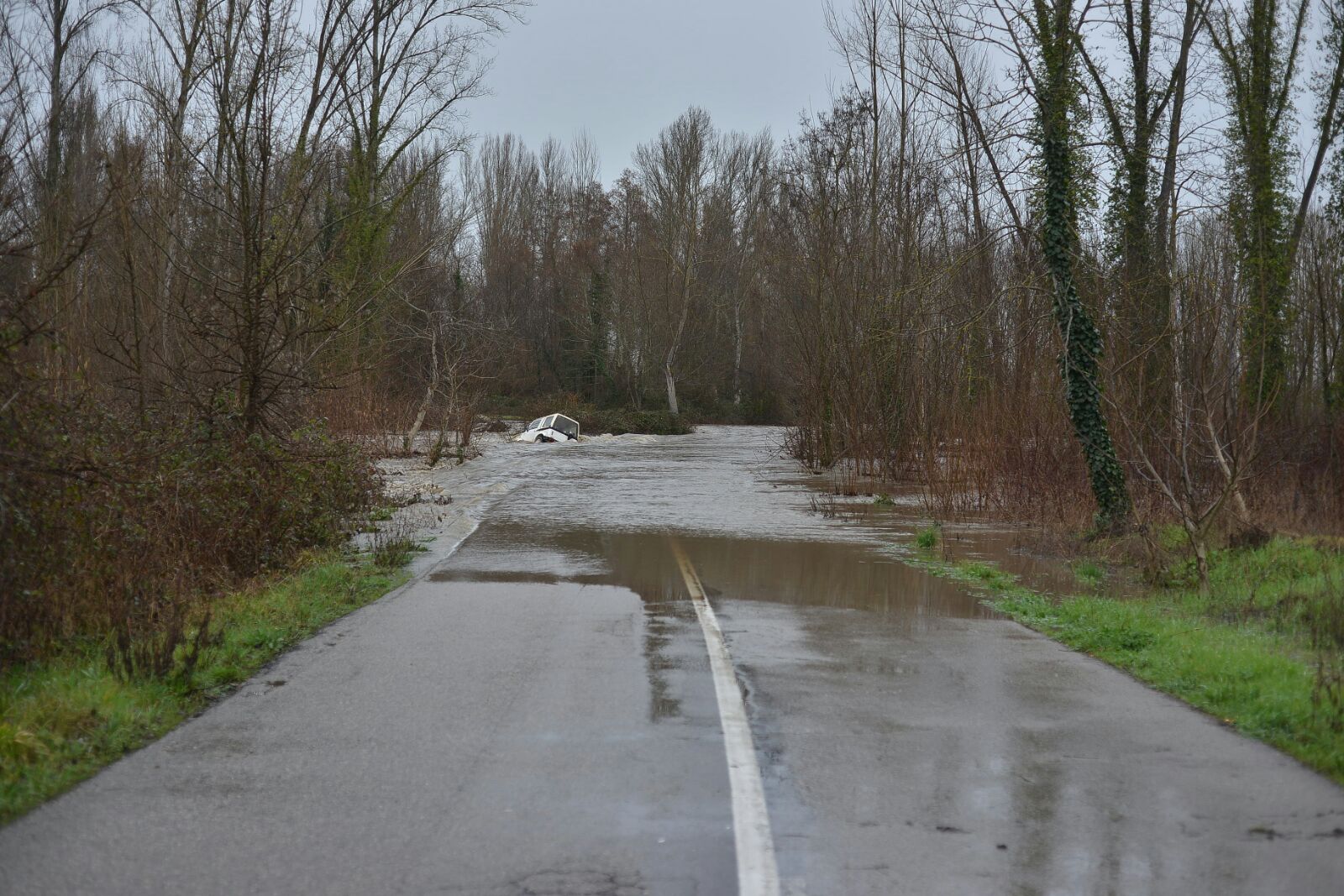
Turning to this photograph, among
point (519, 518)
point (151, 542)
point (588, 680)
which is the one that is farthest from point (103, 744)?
point (519, 518)

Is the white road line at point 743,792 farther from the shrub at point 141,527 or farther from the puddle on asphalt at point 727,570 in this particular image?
the shrub at point 141,527

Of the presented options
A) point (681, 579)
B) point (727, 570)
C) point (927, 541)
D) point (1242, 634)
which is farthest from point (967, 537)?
point (1242, 634)

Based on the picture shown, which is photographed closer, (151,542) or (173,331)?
(151,542)

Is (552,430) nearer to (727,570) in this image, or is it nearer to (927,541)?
(927,541)

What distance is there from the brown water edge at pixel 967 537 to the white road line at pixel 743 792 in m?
6.25

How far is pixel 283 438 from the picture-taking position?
1564cm

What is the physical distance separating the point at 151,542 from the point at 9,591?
263cm

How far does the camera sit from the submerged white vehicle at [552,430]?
176ft

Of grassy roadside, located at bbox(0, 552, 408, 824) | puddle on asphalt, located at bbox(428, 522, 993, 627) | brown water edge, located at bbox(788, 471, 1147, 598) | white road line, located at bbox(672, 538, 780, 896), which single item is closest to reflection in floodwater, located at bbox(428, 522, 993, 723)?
puddle on asphalt, located at bbox(428, 522, 993, 627)

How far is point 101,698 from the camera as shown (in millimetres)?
7102

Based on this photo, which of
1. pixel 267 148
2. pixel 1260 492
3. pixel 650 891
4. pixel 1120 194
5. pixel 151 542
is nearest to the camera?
pixel 650 891

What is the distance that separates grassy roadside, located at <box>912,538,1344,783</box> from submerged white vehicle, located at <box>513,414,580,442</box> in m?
39.3

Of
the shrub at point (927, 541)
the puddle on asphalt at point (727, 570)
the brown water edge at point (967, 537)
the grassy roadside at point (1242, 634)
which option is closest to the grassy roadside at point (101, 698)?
the puddle on asphalt at point (727, 570)

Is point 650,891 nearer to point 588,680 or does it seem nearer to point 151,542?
point 588,680
